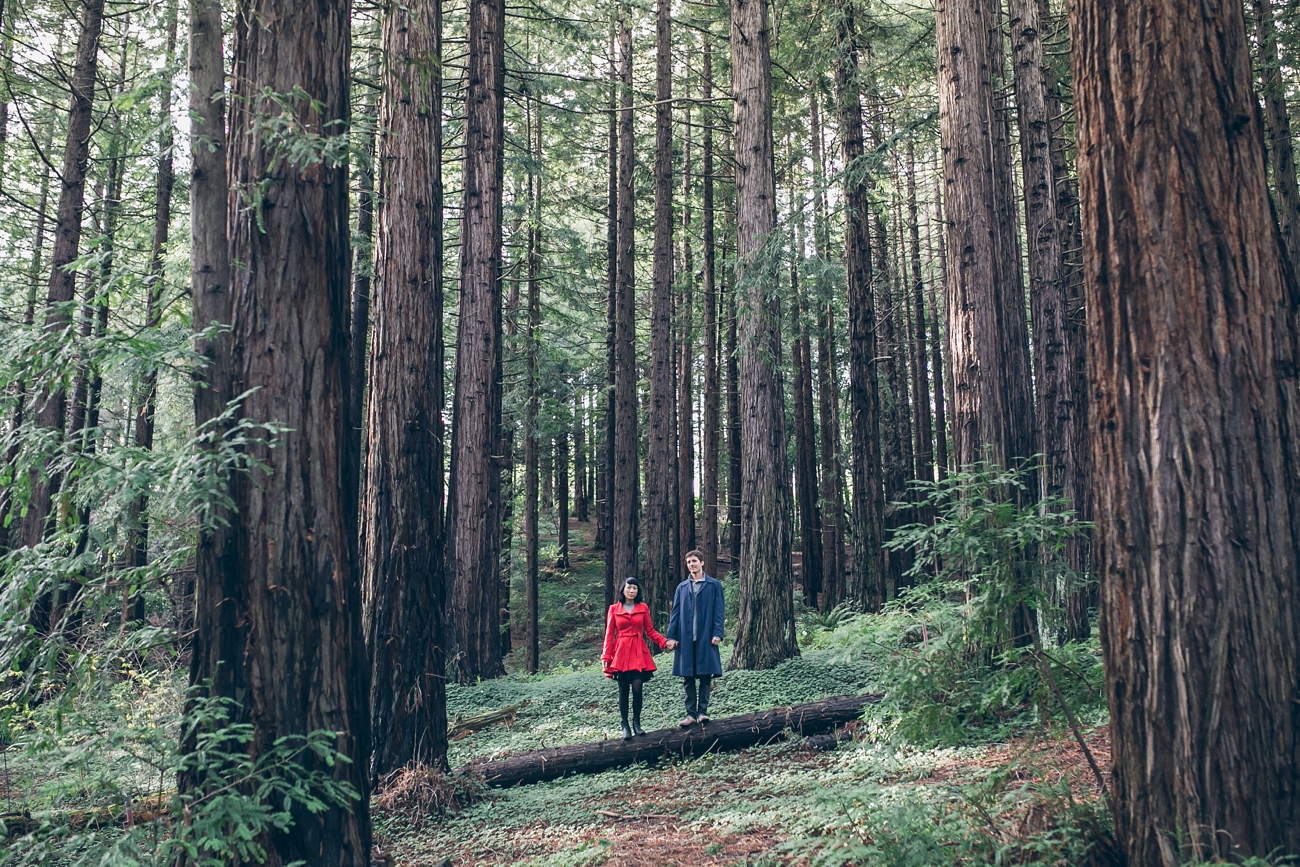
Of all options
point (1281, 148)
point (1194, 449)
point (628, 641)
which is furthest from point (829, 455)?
point (1194, 449)

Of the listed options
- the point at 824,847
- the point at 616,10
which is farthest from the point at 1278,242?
the point at 616,10

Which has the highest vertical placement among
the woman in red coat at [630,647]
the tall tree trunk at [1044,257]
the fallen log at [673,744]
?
the tall tree trunk at [1044,257]

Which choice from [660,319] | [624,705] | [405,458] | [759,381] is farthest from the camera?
[660,319]

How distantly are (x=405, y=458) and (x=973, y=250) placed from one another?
6.25 meters

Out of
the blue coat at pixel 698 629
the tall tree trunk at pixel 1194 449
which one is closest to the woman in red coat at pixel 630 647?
the blue coat at pixel 698 629

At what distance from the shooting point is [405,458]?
24.0 ft

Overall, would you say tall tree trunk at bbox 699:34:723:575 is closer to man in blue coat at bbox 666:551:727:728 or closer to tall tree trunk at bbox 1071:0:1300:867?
man in blue coat at bbox 666:551:727:728

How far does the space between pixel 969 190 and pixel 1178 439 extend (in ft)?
18.6

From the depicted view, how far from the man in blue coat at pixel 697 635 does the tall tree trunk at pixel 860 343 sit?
7.03 m

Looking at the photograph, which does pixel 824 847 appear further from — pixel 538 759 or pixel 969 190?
pixel 969 190

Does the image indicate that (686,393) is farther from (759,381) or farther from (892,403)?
(759,381)

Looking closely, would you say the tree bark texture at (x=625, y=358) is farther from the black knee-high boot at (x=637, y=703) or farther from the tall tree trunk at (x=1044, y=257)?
the black knee-high boot at (x=637, y=703)

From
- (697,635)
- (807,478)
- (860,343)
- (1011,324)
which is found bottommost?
(697,635)

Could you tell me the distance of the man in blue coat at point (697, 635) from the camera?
8.66m
